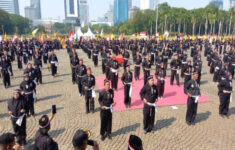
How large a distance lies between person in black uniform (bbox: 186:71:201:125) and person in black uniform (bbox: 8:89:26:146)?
5888 millimetres

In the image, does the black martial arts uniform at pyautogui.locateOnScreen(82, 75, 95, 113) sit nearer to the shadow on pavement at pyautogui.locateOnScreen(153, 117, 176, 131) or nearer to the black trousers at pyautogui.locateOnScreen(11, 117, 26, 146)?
the shadow on pavement at pyautogui.locateOnScreen(153, 117, 176, 131)

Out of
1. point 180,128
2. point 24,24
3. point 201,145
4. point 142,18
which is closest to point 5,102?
point 180,128

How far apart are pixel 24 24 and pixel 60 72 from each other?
101495mm

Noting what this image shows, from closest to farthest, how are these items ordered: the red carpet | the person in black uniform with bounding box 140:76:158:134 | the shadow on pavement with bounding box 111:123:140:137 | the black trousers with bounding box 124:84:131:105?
the person in black uniform with bounding box 140:76:158:134 < the shadow on pavement with bounding box 111:123:140:137 < the black trousers with bounding box 124:84:131:105 < the red carpet

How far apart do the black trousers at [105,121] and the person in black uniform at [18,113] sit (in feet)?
8.14

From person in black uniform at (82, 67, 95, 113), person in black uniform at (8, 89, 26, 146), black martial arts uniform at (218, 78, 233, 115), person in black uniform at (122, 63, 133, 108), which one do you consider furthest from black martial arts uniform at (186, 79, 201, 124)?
person in black uniform at (8, 89, 26, 146)

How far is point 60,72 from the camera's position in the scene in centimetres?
1770

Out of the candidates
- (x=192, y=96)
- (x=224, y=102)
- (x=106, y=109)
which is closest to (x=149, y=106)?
(x=106, y=109)

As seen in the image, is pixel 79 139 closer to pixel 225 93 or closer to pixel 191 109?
pixel 191 109

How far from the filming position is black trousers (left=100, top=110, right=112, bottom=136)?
683cm

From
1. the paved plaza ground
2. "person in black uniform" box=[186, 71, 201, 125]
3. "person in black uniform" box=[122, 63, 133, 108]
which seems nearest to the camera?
the paved plaza ground

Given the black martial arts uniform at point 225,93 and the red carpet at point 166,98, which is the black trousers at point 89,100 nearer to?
the red carpet at point 166,98

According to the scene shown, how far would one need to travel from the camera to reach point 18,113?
20.9ft

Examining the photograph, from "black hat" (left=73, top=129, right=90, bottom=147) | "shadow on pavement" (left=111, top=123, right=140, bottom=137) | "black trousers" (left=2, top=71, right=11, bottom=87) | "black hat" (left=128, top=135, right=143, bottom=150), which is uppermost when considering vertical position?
"black hat" (left=73, top=129, right=90, bottom=147)
